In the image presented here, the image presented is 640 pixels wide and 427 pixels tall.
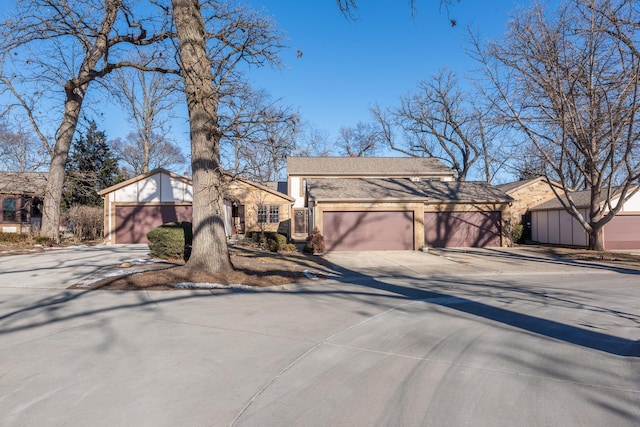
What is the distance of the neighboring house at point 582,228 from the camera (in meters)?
23.5

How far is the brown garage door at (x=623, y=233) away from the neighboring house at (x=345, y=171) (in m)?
13.0

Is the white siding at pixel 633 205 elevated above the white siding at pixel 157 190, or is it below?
below

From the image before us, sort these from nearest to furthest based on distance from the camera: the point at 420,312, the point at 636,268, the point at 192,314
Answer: the point at 192,314 → the point at 420,312 → the point at 636,268

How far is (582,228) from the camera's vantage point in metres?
23.8

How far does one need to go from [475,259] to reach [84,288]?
15.1 metres

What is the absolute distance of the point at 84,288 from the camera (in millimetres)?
9492

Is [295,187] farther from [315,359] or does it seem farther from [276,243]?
[315,359]

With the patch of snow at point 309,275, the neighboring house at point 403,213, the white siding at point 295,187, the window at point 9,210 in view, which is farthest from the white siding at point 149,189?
the patch of snow at point 309,275

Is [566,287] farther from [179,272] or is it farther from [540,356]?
[179,272]

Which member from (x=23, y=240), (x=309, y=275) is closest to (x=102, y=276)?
(x=309, y=275)

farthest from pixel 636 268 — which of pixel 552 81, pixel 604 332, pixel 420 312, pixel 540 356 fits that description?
pixel 540 356

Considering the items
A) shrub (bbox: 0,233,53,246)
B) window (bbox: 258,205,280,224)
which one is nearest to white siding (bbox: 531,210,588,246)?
window (bbox: 258,205,280,224)

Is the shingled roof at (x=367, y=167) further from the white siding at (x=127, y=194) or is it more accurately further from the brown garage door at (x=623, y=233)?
the brown garage door at (x=623, y=233)

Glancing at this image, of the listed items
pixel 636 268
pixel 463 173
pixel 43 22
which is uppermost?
pixel 43 22
